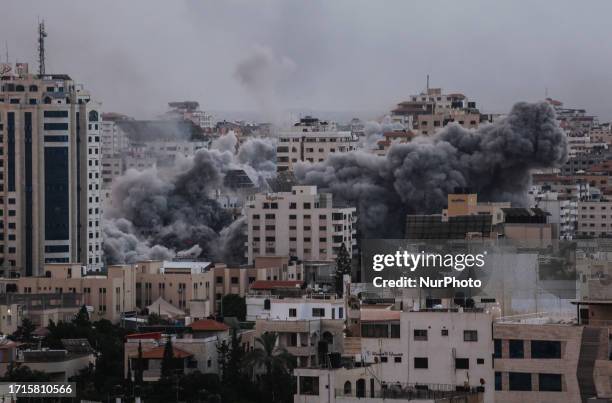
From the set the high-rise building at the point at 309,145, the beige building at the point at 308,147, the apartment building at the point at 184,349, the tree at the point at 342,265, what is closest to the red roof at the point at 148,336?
the apartment building at the point at 184,349

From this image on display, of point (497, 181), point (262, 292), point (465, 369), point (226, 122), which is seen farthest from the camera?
point (226, 122)

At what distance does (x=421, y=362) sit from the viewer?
31547mm

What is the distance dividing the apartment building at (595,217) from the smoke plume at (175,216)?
1560cm

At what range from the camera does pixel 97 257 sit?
260ft

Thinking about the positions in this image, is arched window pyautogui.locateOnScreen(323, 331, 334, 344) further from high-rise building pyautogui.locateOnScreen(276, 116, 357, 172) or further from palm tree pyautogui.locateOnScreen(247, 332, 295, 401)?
high-rise building pyautogui.locateOnScreen(276, 116, 357, 172)

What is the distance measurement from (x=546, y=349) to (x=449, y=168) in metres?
63.3

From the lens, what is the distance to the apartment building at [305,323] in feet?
155

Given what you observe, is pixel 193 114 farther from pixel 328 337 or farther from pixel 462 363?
pixel 462 363

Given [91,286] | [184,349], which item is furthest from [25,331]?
[91,286]

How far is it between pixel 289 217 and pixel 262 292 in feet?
61.0

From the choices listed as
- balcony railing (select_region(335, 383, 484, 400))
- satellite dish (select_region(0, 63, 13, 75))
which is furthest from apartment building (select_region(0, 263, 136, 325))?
balcony railing (select_region(335, 383, 484, 400))

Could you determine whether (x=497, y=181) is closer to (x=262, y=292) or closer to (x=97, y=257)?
(x=97, y=257)

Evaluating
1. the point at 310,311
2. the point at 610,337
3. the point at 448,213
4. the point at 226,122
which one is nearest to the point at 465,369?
the point at 610,337

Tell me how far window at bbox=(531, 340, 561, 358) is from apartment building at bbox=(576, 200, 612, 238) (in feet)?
245
